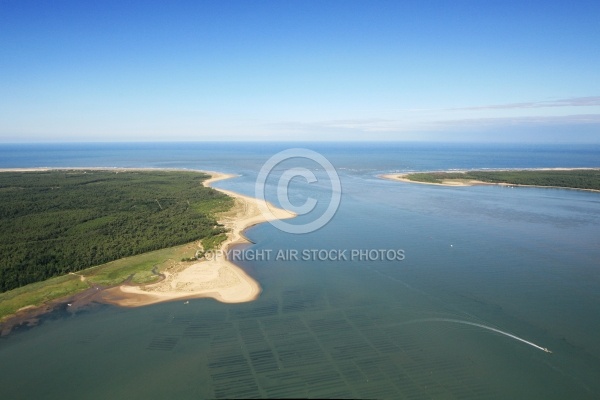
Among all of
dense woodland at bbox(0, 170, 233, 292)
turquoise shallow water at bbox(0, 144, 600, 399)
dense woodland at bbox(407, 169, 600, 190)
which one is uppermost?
dense woodland at bbox(407, 169, 600, 190)

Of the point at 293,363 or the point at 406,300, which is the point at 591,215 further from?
the point at 293,363

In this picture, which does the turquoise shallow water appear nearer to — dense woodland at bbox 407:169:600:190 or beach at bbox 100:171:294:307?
beach at bbox 100:171:294:307

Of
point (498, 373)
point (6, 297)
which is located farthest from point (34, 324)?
point (498, 373)

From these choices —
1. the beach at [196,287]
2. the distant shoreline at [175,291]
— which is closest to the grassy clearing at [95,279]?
the distant shoreline at [175,291]

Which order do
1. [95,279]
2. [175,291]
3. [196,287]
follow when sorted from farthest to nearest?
[95,279]
[196,287]
[175,291]
